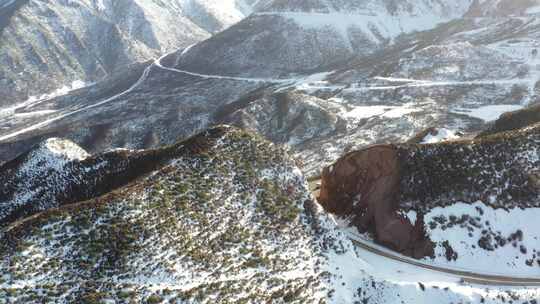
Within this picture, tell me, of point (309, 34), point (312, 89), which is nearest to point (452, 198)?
point (312, 89)

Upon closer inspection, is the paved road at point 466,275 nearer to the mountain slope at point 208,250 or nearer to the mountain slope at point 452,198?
the mountain slope at point 452,198

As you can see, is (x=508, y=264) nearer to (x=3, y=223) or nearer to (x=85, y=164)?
(x=85, y=164)

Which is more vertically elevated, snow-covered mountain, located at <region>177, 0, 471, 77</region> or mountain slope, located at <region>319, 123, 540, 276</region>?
snow-covered mountain, located at <region>177, 0, 471, 77</region>

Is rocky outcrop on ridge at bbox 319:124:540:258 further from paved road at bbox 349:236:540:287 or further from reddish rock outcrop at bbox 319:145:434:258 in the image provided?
paved road at bbox 349:236:540:287

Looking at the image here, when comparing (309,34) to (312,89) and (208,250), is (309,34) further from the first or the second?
(208,250)

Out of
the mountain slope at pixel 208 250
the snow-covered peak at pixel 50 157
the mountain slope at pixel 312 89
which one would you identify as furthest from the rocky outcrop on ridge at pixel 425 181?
the mountain slope at pixel 312 89

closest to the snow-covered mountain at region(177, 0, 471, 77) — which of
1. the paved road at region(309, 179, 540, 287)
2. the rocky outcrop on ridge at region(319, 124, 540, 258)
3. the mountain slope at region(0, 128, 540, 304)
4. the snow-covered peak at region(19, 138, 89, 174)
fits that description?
the snow-covered peak at region(19, 138, 89, 174)

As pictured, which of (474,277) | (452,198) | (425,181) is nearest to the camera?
(474,277)

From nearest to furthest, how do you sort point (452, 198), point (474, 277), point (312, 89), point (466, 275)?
point (474, 277) → point (466, 275) → point (452, 198) → point (312, 89)
